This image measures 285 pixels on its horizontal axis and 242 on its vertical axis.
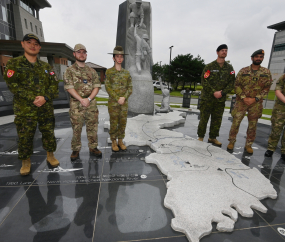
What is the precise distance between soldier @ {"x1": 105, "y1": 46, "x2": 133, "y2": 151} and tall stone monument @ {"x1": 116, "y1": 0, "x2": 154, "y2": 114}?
3.71 meters

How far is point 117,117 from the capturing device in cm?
325

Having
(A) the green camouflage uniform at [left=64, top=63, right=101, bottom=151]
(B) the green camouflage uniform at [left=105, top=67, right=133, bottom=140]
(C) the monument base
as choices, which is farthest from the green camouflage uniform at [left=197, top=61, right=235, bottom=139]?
(C) the monument base

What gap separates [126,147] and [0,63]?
26.7 metres

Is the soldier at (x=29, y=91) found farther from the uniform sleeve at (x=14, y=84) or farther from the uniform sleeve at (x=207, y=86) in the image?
the uniform sleeve at (x=207, y=86)

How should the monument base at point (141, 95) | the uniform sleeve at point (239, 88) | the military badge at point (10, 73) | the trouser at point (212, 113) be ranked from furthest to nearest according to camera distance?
the monument base at point (141, 95) → the trouser at point (212, 113) → the uniform sleeve at point (239, 88) → the military badge at point (10, 73)

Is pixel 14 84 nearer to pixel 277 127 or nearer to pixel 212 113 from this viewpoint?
pixel 212 113

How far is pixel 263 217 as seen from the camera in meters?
1.78

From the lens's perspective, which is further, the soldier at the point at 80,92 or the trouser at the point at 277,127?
the trouser at the point at 277,127

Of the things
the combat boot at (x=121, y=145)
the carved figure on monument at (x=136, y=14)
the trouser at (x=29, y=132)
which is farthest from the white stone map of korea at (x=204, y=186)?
the carved figure on monument at (x=136, y=14)

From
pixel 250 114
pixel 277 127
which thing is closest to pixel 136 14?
pixel 250 114

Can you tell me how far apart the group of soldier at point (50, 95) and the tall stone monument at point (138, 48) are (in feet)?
12.2

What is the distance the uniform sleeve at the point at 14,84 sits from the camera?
2.12 m

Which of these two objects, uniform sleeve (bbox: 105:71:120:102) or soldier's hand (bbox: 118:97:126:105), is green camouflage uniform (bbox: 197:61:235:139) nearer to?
soldier's hand (bbox: 118:97:126:105)

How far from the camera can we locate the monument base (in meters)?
6.91
